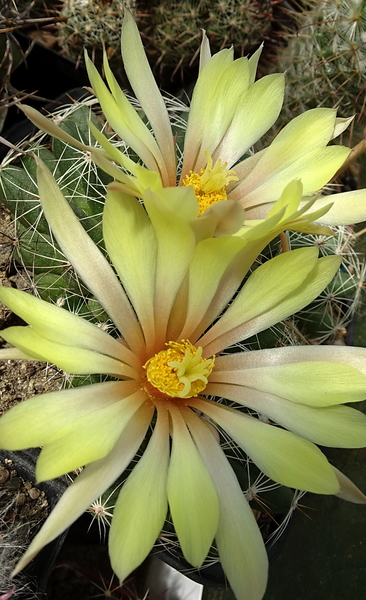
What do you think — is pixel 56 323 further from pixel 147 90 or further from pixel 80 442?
pixel 147 90

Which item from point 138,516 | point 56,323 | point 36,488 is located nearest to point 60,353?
point 56,323

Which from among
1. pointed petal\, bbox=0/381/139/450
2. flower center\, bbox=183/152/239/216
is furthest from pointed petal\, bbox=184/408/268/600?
flower center\, bbox=183/152/239/216

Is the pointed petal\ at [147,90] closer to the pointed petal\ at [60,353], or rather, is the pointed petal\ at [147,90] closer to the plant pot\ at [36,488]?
the pointed petal\ at [60,353]

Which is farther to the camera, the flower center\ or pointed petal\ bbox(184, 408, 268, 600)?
the flower center\

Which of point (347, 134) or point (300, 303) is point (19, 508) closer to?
point (300, 303)

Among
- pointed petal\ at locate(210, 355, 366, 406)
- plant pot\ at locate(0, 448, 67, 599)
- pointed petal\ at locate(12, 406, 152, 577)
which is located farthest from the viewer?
plant pot\ at locate(0, 448, 67, 599)

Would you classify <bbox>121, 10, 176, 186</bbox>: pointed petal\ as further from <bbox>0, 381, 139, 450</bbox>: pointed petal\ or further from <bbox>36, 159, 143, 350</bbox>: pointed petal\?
<bbox>0, 381, 139, 450</bbox>: pointed petal\
